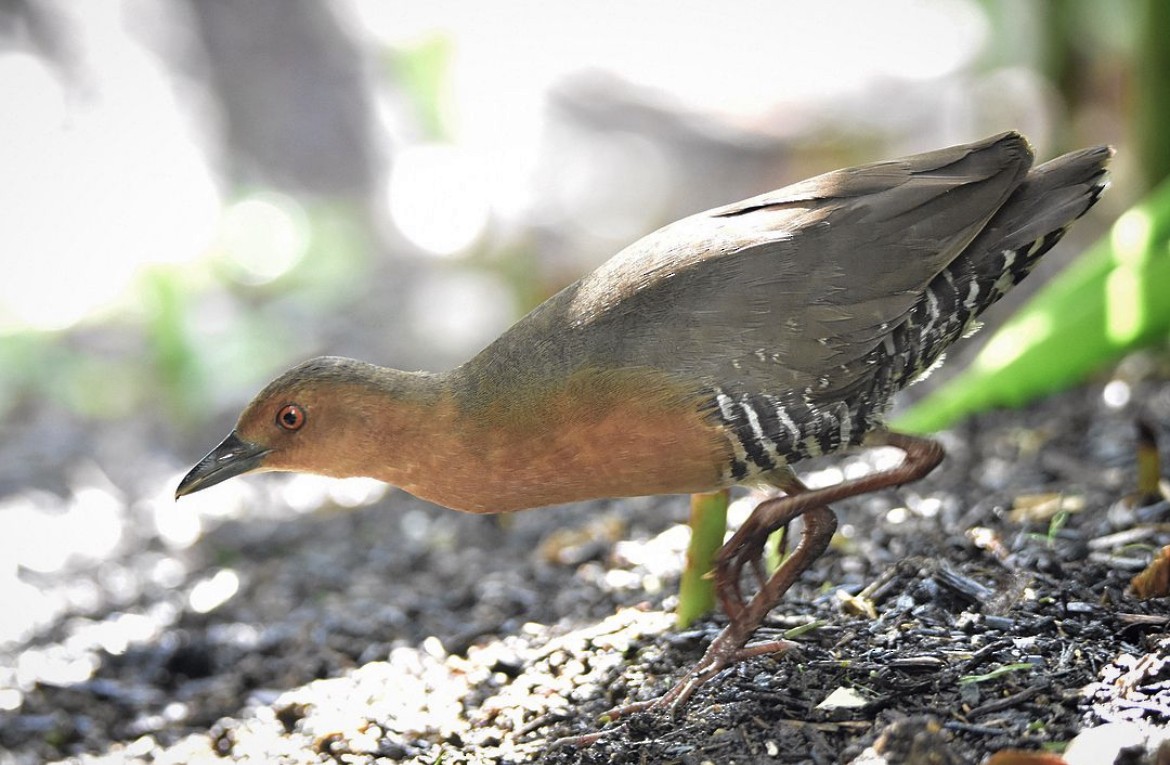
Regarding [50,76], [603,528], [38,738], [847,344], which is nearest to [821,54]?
[50,76]

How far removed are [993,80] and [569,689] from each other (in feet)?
24.1

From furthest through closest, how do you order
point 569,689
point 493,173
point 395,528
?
point 493,173, point 395,528, point 569,689

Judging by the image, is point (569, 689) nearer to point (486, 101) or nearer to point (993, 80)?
point (993, 80)

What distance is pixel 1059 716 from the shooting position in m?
2.92

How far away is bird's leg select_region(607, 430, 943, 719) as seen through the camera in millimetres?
3438

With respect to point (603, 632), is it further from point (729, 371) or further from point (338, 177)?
point (338, 177)

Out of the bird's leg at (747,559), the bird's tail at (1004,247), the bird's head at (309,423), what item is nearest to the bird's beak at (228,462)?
the bird's head at (309,423)

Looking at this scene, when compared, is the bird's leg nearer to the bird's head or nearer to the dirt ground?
the dirt ground

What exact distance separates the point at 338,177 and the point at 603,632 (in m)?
7.43

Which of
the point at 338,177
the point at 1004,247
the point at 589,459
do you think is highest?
the point at 338,177

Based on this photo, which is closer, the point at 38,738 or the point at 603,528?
the point at 38,738

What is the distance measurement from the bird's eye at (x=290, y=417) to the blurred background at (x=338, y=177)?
2.70 metres

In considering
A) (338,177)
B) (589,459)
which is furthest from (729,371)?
(338,177)

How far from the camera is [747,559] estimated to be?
358 centimetres
